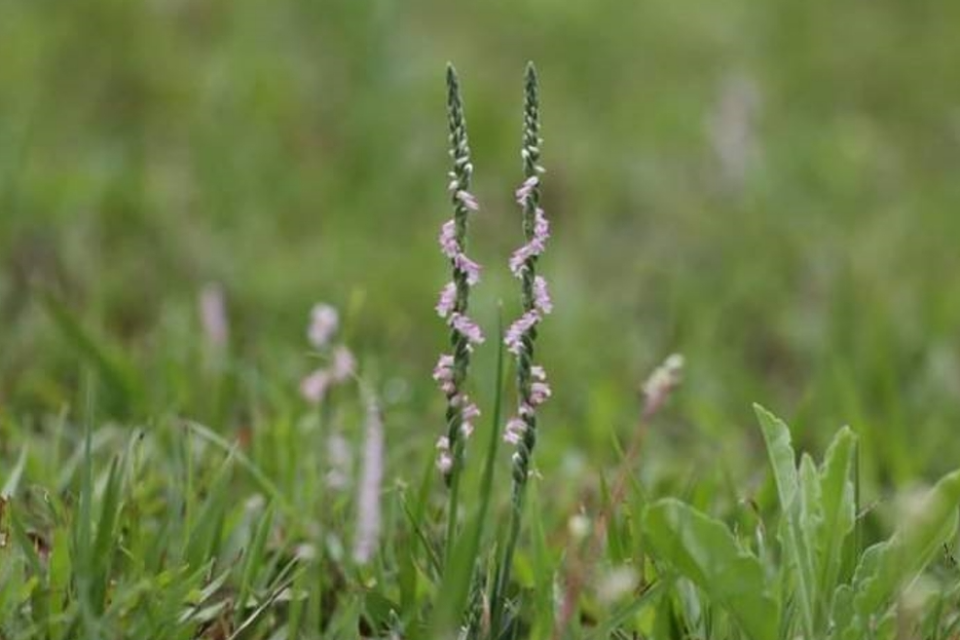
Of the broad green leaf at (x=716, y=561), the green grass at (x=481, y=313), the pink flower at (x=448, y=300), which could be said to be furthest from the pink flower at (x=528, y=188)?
the broad green leaf at (x=716, y=561)

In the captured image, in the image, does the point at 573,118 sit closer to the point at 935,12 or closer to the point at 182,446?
the point at 935,12

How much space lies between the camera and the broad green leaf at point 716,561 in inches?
70.8

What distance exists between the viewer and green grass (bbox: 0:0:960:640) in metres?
1.92

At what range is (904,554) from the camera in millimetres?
1903

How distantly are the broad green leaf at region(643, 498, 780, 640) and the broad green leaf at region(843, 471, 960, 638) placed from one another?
0.10 metres

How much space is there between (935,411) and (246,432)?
1.58m

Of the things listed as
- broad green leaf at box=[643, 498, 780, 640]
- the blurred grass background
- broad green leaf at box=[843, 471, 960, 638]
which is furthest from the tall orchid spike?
the blurred grass background

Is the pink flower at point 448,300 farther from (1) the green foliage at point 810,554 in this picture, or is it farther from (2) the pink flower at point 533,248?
(1) the green foliage at point 810,554

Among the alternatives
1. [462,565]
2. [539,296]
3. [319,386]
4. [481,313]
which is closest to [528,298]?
[539,296]

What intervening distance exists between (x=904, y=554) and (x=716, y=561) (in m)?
0.24

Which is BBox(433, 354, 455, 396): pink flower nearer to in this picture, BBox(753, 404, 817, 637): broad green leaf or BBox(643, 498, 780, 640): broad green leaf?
BBox(643, 498, 780, 640): broad green leaf

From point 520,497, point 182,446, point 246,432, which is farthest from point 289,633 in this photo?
point 246,432

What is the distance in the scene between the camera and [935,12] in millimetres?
6895

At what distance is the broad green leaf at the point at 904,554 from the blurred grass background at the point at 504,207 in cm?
68
